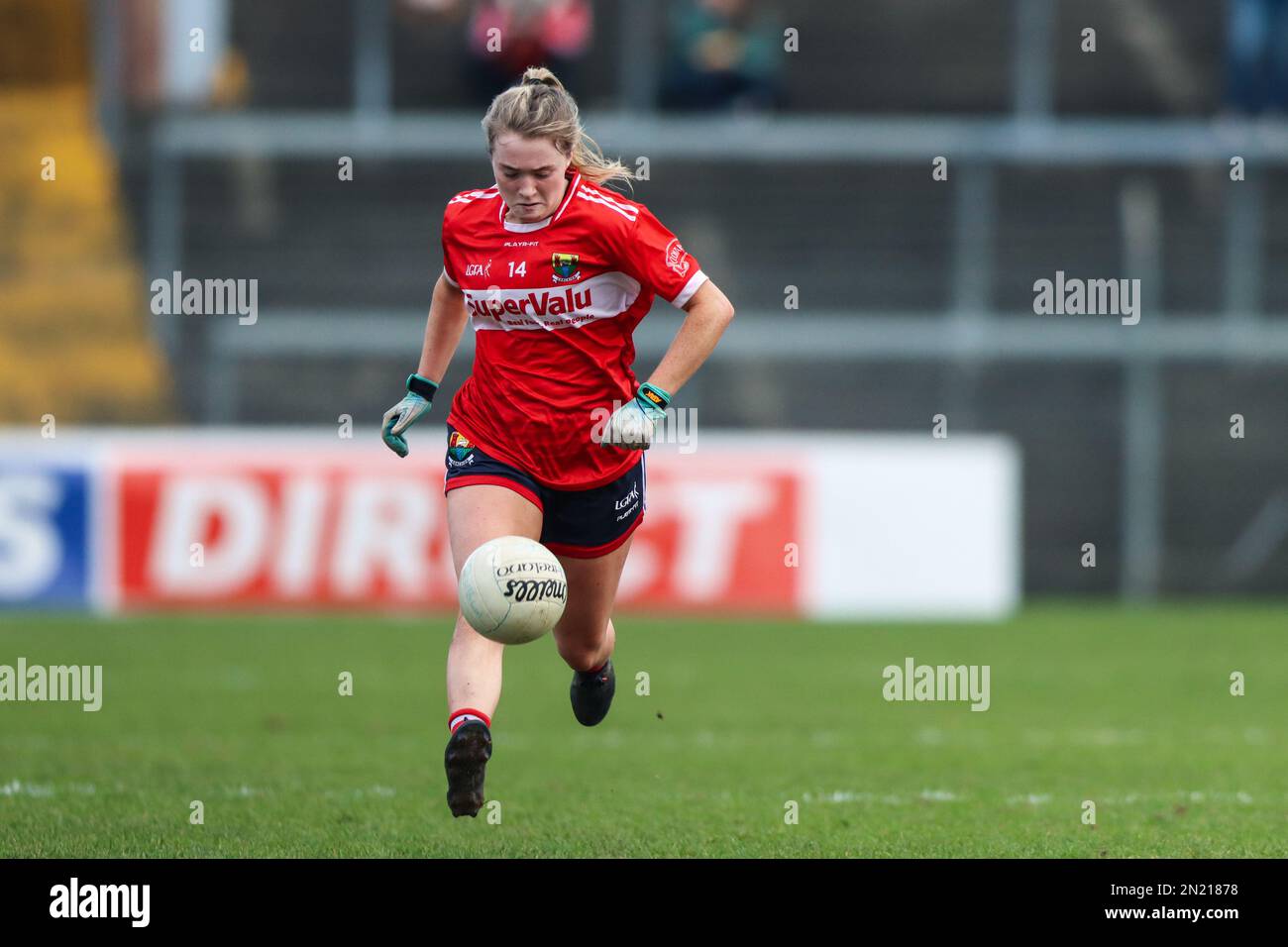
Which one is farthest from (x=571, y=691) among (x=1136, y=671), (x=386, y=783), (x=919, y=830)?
(x=1136, y=671)

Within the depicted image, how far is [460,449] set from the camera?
666 cm

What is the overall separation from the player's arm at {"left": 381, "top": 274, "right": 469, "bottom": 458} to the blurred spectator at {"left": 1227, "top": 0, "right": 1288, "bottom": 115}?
14574mm

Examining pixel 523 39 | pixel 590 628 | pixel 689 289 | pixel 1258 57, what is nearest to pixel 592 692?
pixel 590 628

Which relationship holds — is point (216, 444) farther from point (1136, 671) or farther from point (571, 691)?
point (571, 691)

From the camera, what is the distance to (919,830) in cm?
679

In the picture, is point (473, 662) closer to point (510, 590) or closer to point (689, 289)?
point (510, 590)

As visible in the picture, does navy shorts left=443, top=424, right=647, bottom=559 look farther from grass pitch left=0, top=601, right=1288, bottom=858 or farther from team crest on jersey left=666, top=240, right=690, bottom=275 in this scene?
grass pitch left=0, top=601, right=1288, bottom=858

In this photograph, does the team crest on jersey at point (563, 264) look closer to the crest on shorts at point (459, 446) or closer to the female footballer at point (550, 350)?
the female footballer at point (550, 350)

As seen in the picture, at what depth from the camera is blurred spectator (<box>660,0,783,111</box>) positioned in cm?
1953

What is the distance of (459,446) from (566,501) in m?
0.39

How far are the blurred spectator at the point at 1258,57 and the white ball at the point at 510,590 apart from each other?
15259 millimetres

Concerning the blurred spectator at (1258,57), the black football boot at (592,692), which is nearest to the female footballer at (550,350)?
the black football boot at (592,692)

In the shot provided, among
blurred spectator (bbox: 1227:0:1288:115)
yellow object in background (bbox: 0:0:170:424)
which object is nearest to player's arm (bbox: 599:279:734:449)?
yellow object in background (bbox: 0:0:170:424)

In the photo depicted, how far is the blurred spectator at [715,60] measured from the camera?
64.1ft
